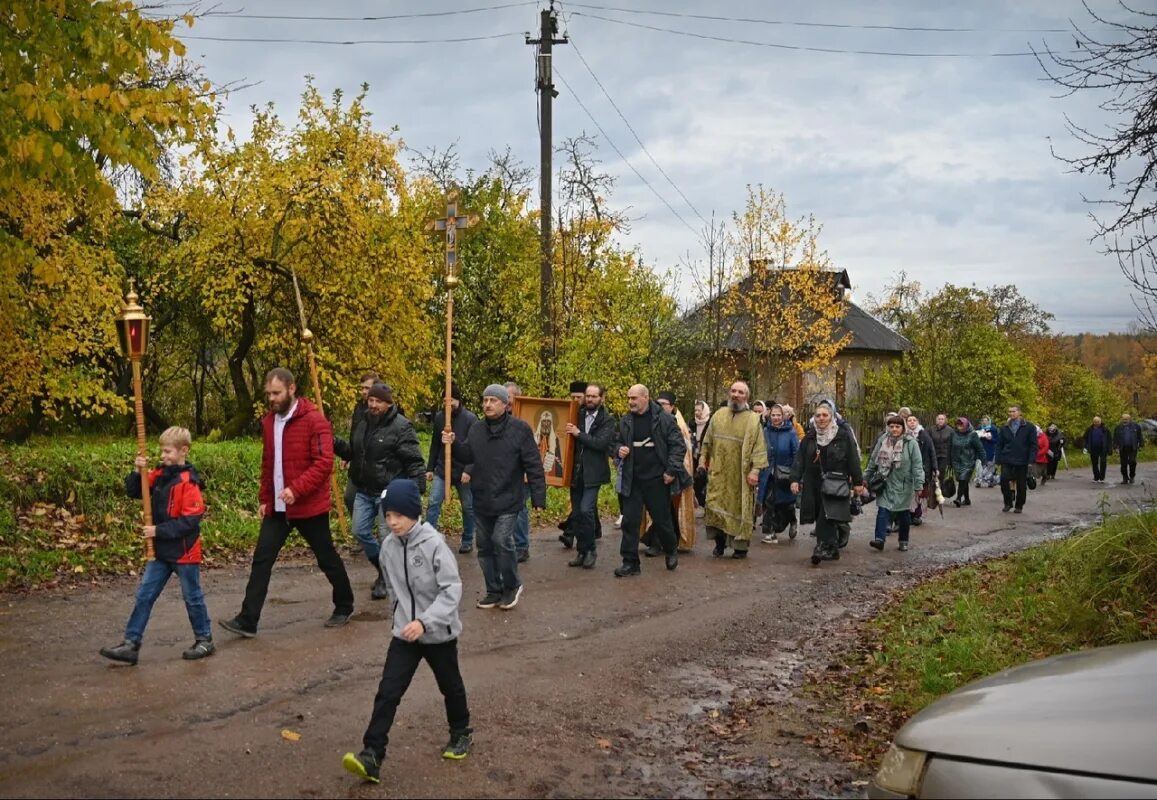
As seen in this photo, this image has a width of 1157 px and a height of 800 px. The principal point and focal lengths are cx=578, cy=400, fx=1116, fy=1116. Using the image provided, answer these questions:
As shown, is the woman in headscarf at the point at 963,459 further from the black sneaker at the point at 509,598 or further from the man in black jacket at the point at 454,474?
the black sneaker at the point at 509,598

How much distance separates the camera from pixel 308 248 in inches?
918

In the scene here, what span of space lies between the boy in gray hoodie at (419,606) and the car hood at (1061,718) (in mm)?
2499

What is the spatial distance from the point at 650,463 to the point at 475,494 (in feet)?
9.85

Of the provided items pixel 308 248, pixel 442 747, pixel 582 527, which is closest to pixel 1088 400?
pixel 308 248

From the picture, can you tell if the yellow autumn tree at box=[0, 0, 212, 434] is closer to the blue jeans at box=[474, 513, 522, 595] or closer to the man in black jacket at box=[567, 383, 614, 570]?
the blue jeans at box=[474, 513, 522, 595]

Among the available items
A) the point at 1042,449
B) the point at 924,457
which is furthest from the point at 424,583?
the point at 1042,449

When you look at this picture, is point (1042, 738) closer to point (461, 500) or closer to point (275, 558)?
point (275, 558)

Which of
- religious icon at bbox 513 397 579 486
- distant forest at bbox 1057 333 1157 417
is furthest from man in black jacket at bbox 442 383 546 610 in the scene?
distant forest at bbox 1057 333 1157 417

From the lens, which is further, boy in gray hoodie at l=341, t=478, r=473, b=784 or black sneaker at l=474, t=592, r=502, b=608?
black sneaker at l=474, t=592, r=502, b=608

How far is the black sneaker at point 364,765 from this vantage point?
5414mm

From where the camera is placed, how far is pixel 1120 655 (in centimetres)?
442

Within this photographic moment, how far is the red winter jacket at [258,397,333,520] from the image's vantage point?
340 inches

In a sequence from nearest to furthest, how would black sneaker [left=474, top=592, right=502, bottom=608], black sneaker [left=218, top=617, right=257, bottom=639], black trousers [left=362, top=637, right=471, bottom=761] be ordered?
black trousers [left=362, top=637, right=471, bottom=761], black sneaker [left=218, top=617, right=257, bottom=639], black sneaker [left=474, top=592, right=502, bottom=608]

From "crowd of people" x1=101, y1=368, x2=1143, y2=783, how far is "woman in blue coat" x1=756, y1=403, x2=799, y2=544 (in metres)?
0.03
